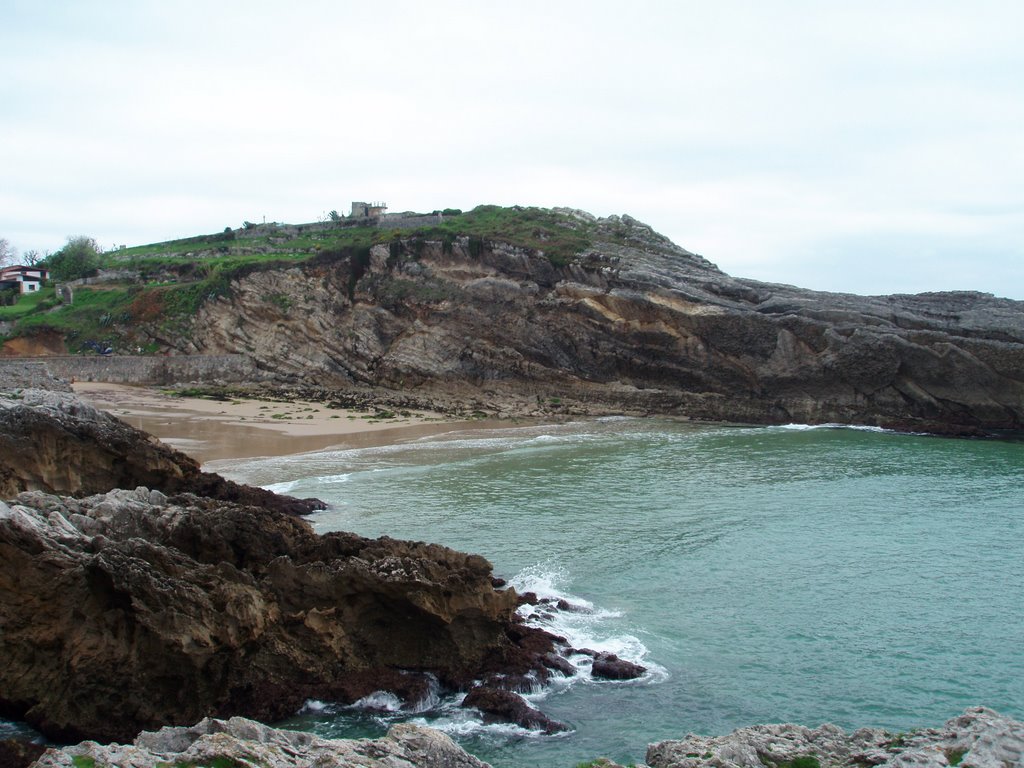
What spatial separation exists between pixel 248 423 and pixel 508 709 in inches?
1192

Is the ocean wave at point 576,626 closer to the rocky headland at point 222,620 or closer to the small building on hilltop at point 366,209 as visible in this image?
the rocky headland at point 222,620

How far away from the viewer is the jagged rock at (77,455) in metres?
17.0

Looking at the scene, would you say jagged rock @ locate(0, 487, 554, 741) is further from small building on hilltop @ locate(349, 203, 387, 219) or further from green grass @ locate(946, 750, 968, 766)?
small building on hilltop @ locate(349, 203, 387, 219)

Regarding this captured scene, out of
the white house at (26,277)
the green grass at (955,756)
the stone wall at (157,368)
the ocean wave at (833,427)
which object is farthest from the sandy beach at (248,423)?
the white house at (26,277)

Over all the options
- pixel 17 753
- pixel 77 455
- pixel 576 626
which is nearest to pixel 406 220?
pixel 77 455

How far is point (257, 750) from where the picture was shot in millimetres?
7949

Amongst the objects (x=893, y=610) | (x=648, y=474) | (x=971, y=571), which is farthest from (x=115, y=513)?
(x=648, y=474)

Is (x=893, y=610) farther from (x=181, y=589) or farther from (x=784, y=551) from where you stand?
(x=181, y=589)

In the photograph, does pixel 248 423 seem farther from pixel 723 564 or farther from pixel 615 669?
pixel 615 669

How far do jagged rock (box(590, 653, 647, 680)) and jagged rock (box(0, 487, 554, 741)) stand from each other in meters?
0.98

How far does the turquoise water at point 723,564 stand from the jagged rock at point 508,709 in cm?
23

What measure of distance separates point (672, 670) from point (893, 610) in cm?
554

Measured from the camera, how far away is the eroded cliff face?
148ft

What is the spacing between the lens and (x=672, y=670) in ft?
46.6
